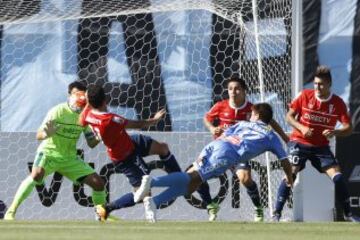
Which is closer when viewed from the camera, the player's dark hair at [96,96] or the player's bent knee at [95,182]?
the player's dark hair at [96,96]

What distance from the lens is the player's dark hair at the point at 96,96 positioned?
10.8 m

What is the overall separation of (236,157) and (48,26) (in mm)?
4417

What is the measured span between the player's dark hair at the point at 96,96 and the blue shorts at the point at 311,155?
242 centimetres

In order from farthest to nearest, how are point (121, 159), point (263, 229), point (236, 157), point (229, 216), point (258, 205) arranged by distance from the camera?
1. point (229, 216)
2. point (258, 205)
3. point (121, 159)
4. point (236, 157)
5. point (263, 229)

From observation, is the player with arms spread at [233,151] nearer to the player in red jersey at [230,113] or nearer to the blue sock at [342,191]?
the blue sock at [342,191]

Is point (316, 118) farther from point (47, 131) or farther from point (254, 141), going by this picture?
point (47, 131)

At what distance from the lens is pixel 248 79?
13672 mm

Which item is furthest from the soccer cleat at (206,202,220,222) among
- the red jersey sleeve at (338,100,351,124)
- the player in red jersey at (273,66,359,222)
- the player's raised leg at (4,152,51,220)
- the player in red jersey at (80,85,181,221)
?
the player's raised leg at (4,152,51,220)

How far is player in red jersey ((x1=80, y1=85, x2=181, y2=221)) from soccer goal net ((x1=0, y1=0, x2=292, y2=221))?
81.7 inches

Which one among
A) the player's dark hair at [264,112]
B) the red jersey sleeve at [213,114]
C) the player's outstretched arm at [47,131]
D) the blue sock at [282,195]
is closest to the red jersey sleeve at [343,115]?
the blue sock at [282,195]

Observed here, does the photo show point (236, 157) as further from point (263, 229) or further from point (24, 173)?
point (24, 173)

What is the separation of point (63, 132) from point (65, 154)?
0.25m

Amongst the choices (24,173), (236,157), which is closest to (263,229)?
(236,157)

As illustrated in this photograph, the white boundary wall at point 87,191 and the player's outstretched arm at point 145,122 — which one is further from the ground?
the player's outstretched arm at point 145,122
